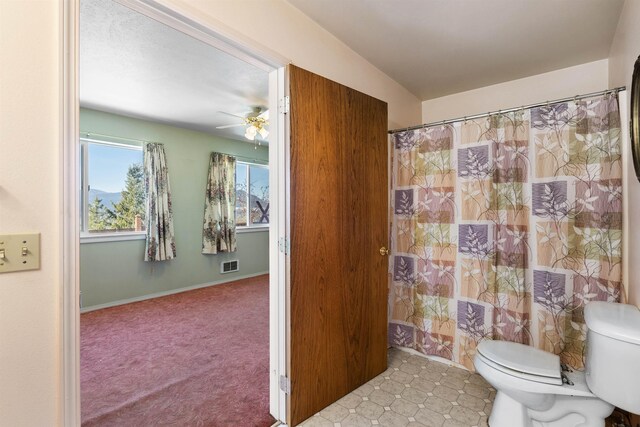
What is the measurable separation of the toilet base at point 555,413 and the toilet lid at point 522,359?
6.0 inches

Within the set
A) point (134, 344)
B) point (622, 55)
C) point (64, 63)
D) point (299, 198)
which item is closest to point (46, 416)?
point (64, 63)

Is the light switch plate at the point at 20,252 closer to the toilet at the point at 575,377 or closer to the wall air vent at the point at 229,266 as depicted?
the toilet at the point at 575,377

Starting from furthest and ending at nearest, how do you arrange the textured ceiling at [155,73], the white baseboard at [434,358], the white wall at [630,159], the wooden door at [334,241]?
the white baseboard at [434,358] → the textured ceiling at [155,73] → the wooden door at [334,241] → the white wall at [630,159]

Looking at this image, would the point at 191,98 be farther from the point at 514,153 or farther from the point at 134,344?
the point at 514,153

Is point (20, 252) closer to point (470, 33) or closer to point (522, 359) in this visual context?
point (522, 359)

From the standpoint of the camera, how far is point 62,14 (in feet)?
3.24

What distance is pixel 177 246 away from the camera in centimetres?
438

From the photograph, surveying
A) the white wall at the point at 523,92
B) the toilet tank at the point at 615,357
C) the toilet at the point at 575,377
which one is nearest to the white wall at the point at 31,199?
the toilet at the point at 575,377

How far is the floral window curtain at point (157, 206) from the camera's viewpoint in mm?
4004

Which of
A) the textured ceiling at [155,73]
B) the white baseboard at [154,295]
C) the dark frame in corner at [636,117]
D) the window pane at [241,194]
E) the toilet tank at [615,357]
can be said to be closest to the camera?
the toilet tank at [615,357]

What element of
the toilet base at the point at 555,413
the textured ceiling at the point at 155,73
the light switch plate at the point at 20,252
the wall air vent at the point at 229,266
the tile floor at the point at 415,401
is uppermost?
the textured ceiling at the point at 155,73

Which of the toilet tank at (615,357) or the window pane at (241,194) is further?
the window pane at (241,194)

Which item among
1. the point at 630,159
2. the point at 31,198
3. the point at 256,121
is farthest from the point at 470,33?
the point at 31,198

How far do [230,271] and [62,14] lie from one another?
438cm
